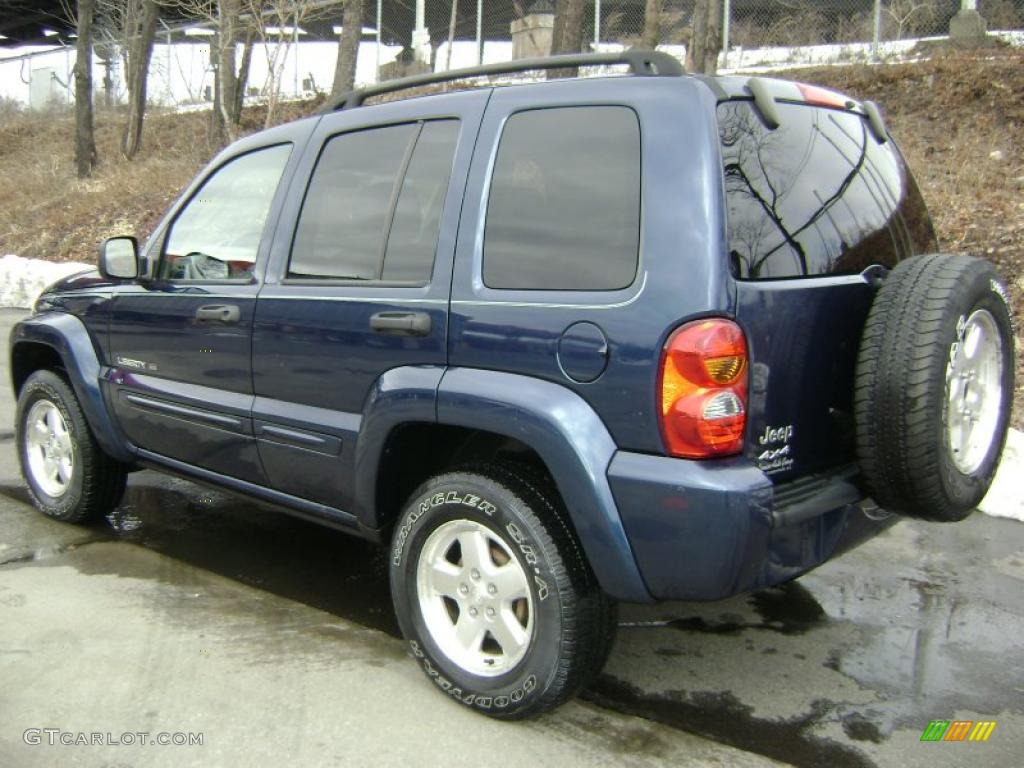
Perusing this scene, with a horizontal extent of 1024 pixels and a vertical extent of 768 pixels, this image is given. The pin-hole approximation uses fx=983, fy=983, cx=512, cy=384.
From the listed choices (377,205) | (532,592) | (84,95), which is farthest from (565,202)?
(84,95)

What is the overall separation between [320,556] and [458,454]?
163 centimetres

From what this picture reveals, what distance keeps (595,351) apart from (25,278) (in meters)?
13.5

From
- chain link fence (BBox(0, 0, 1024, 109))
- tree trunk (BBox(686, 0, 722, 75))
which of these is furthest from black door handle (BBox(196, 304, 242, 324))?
tree trunk (BBox(686, 0, 722, 75))

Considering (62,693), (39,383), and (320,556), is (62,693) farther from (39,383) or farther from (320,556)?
(39,383)

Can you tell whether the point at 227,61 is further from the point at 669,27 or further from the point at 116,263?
the point at 116,263

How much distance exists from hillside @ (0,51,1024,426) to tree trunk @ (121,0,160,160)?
19.3 inches

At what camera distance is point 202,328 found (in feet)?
13.3

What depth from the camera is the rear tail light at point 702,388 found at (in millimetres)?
2646

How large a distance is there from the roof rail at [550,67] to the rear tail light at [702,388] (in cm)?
84

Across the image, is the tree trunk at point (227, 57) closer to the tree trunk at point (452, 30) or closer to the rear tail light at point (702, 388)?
the tree trunk at point (452, 30)

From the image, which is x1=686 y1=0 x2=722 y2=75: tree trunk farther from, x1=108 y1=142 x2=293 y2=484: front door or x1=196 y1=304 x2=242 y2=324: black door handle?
x1=196 y1=304 x2=242 y2=324: black door handle

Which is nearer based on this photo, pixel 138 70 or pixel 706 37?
pixel 706 37

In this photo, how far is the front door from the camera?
3916mm

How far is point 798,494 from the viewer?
2855 millimetres
